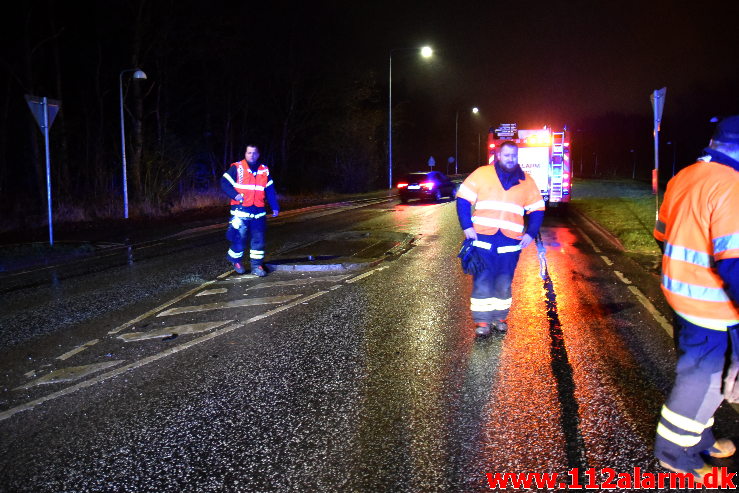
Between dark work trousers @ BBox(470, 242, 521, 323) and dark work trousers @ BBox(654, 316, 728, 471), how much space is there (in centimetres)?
282

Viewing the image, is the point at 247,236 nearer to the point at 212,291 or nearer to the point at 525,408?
the point at 212,291

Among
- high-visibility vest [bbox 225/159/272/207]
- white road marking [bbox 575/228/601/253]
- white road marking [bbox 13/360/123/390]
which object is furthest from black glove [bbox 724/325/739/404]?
white road marking [bbox 575/228/601/253]

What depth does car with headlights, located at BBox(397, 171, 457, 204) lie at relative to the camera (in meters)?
28.7

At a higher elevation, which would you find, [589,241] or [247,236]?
[247,236]

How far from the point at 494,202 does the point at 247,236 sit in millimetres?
4976

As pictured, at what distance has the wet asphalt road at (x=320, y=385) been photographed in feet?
12.3

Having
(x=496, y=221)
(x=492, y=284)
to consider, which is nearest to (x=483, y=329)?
(x=492, y=284)

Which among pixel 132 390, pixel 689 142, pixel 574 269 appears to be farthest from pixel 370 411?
pixel 689 142

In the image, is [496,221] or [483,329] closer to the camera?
[496,221]

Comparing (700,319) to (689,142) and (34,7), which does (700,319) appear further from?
(689,142)

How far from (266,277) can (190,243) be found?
5330 millimetres

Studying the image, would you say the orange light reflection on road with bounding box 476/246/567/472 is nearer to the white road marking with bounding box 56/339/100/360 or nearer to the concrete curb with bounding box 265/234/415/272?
the white road marking with bounding box 56/339/100/360

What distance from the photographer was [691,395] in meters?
3.39

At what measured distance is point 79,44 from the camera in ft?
105
